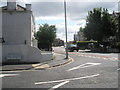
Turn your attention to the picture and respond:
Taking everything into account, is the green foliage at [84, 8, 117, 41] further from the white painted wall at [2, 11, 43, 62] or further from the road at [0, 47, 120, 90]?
the road at [0, 47, 120, 90]

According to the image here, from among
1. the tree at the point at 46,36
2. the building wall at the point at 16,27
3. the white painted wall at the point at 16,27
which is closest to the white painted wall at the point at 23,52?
the white painted wall at the point at 16,27

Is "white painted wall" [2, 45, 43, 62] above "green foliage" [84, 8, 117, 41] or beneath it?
beneath

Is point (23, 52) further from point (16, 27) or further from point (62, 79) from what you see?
point (62, 79)

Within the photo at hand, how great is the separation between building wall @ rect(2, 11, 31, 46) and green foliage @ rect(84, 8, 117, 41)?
2523cm

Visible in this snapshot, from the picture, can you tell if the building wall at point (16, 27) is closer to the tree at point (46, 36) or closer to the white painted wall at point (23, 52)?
the white painted wall at point (23, 52)

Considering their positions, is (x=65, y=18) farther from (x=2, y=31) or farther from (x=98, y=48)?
(x=98, y=48)

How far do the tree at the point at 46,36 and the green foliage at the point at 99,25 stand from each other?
51.4ft

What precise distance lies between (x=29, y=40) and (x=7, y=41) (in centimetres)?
268

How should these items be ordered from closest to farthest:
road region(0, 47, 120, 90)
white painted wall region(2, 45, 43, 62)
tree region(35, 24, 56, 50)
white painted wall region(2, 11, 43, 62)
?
road region(0, 47, 120, 90) → white painted wall region(2, 45, 43, 62) → white painted wall region(2, 11, 43, 62) → tree region(35, 24, 56, 50)

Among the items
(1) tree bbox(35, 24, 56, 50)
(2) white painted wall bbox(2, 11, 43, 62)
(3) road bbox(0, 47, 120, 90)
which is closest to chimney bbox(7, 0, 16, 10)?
(2) white painted wall bbox(2, 11, 43, 62)

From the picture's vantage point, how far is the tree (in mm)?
28594

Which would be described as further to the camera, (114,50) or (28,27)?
(114,50)

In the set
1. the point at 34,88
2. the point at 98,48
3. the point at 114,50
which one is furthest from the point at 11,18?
the point at 98,48

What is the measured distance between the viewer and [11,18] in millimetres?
20078
